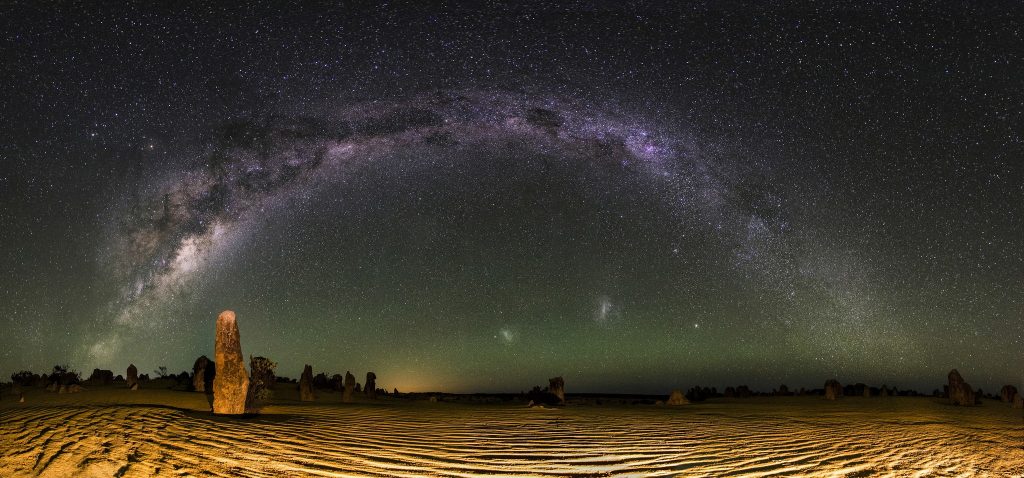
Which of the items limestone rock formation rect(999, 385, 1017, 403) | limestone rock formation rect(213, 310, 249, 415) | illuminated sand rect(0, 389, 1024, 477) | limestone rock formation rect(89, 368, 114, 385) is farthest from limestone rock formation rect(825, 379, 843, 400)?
limestone rock formation rect(89, 368, 114, 385)

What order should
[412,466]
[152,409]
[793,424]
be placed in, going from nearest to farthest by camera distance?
[412,466], [152,409], [793,424]

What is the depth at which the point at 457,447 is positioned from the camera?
9.00 meters

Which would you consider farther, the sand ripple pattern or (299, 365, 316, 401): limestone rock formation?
(299, 365, 316, 401): limestone rock formation

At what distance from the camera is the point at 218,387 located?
41.2ft

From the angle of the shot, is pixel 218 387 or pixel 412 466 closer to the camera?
pixel 412 466

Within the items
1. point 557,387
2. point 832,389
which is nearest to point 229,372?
point 557,387

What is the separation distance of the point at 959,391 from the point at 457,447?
25444 mm

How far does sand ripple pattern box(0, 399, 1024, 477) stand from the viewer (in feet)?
22.1

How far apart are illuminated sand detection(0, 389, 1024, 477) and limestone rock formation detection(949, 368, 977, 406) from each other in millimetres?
13185

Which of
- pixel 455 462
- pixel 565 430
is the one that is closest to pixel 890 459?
pixel 565 430

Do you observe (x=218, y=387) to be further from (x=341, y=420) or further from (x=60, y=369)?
(x=60, y=369)

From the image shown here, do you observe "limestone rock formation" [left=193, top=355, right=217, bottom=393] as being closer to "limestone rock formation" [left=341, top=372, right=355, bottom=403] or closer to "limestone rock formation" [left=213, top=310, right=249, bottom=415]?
"limestone rock formation" [left=341, top=372, right=355, bottom=403]

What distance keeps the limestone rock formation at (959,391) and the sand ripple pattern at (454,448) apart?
13536mm

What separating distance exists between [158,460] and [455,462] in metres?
3.55
